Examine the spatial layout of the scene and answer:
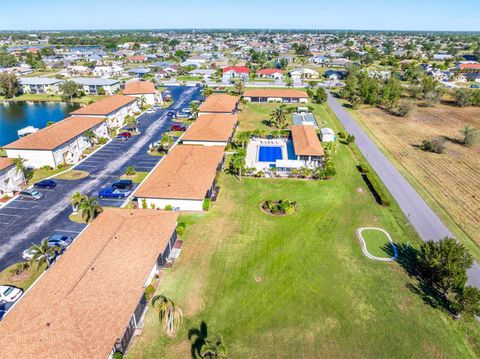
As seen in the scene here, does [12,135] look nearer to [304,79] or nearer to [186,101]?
[186,101]

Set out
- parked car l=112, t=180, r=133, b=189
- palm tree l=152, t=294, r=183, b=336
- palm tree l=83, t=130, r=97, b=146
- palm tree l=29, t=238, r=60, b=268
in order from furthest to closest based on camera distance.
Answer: palm tree l=83, t=130, r=97, b=146, parked car l=112, t=180, r=133, b=189, palm tree l=29, t=238, r=60, b=268, palm tree l=152, t=294, r=183, b=336

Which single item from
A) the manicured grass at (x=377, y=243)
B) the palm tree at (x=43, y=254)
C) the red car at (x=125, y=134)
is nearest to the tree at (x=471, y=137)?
the manicured grass at (x=377, y=243)

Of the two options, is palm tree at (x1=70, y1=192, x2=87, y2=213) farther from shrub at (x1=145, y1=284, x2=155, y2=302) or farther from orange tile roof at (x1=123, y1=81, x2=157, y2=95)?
orange tile roof at (x1=123, y1=81, x2=157, y2=95)

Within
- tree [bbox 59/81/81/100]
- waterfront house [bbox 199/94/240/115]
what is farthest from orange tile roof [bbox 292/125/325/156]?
tree [bbox 59/81/81/100]

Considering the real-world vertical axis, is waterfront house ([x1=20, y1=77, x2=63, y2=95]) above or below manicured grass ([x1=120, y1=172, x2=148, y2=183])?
above

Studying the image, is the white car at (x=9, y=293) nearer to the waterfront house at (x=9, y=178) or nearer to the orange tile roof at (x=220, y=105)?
the waterfront house at (x=9, y=178)

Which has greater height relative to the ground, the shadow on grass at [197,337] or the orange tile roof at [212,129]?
the orange tile roof at [212,129]
